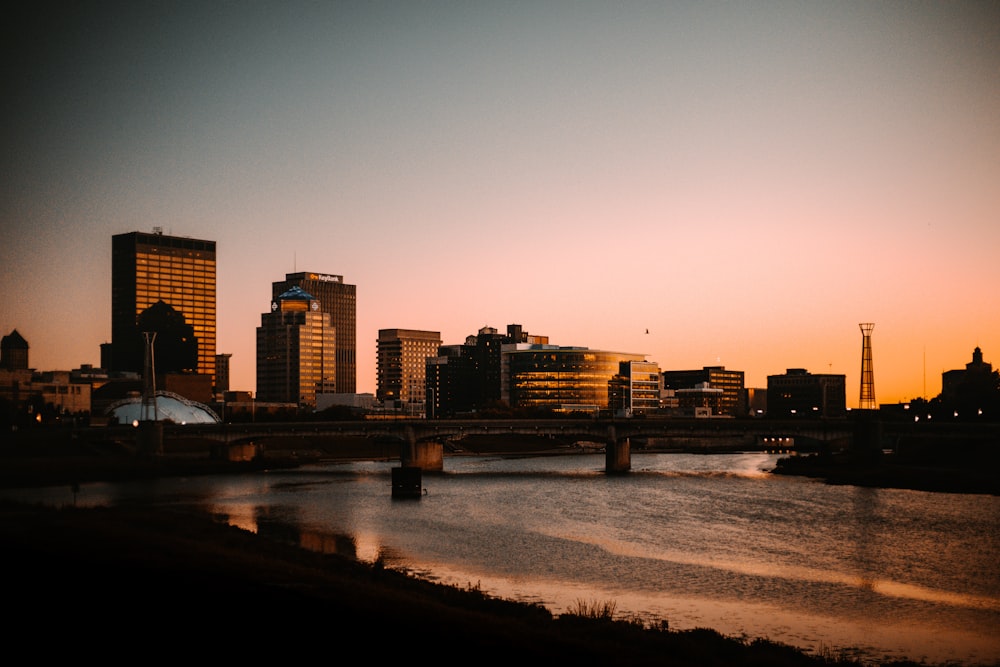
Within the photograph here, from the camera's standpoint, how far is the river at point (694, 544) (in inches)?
1656

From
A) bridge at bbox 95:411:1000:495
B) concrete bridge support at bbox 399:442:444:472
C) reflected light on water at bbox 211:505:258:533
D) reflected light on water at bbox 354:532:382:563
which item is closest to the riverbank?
bridge at bbox 95:411:1000:495

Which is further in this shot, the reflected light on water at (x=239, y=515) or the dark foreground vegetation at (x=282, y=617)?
the reflected light on water at (x=239, y=515)

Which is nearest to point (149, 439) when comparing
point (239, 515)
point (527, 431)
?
point (527, 431)

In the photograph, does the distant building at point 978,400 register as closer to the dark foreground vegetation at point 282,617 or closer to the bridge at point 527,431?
the bridge at point 527,431

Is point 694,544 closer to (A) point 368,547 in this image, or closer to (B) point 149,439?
(A) point 368,547

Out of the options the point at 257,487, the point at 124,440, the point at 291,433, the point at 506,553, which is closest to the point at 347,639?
the point at 506,553

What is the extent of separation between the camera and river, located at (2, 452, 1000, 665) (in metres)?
42.1

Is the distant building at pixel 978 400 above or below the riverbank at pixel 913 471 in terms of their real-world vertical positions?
above

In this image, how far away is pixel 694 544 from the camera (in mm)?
65750

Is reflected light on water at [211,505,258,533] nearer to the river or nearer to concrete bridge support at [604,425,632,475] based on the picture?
the river

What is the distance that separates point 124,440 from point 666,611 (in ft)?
437

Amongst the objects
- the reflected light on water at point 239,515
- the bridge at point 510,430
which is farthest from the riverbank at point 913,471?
the reflected light on water at point 239,515

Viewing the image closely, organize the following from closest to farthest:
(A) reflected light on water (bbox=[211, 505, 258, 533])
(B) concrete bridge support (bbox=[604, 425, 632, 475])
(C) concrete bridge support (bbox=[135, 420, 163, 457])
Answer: (A) reflected light on water (bbox=[211, 505, 258, 533]), (B) concrete bridge support (bbox=[604, 425, 632, 475]), (C) concrete bridge support (bbox=[135, 420, 163, 457])

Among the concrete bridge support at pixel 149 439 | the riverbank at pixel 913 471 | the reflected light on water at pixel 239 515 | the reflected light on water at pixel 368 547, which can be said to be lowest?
the riverbank at pixel 913 471
